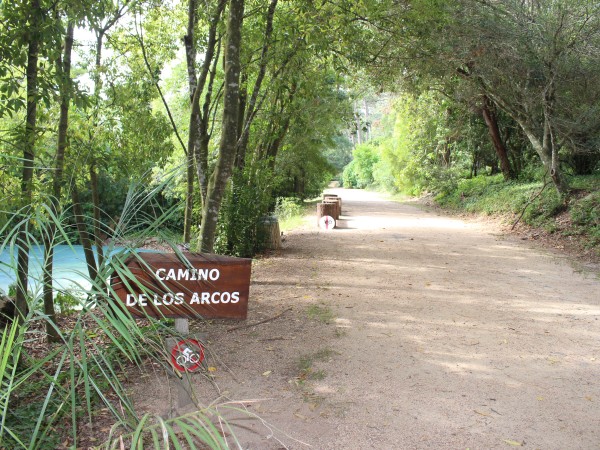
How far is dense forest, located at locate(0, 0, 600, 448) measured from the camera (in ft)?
7.32

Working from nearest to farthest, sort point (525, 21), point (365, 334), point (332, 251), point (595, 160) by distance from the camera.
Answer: point (365, 334)
point (332, 251)
point (525, 21)
point (595, 160)

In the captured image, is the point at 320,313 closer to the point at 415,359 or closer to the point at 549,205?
the point at 415,359

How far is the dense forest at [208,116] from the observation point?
2.23m

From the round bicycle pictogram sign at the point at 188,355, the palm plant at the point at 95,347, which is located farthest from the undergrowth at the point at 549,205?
the palm plant at the point at 95,347

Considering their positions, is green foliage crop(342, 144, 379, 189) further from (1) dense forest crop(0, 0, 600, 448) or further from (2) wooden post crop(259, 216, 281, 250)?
(2) wooden post crop(259, 216, 281, 250)

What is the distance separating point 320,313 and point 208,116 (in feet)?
12.3

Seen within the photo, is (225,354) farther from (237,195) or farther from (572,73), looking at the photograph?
(572,73)

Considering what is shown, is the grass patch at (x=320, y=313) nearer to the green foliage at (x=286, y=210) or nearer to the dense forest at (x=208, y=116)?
the dense forest at (x=208, y=116)

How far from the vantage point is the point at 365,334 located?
19.5ft

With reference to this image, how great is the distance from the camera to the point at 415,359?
5.15m

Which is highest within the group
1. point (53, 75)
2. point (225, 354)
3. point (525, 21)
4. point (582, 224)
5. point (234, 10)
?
point (525, 21)

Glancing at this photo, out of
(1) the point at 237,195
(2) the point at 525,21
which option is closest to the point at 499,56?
(2) the point at 525,21

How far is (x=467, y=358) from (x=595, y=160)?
529 inches

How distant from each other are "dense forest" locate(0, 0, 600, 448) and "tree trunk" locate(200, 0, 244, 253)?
0.08 feet
